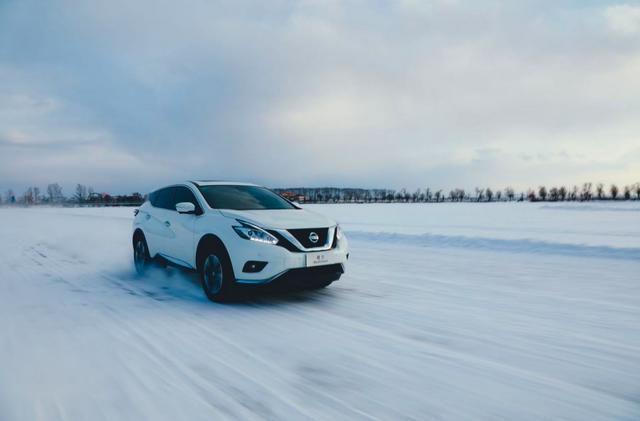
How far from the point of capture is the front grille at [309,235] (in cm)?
505

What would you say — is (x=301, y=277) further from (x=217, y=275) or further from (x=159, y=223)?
(x=159, y=223)

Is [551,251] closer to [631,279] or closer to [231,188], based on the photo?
[631,279]

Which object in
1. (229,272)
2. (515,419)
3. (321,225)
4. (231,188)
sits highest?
(231,188)

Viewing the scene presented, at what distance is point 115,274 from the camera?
24.6 feet

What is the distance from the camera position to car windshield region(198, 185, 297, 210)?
5.91 metres

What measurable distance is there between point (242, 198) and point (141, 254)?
283 cm

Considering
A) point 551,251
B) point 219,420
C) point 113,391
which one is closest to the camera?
point 219,420

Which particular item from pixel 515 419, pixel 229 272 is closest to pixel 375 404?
pixel 515 419

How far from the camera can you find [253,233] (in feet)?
16.5

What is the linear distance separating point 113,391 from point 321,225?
9.99 feet

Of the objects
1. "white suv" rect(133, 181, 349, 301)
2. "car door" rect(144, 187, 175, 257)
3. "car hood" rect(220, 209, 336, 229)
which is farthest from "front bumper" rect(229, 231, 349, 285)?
"car door" rect(144, 187, 175, 257)

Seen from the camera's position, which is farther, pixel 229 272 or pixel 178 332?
pixel 229 272

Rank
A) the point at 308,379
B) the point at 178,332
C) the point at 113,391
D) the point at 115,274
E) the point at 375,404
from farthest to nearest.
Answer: the point at 115,274, the point at 178,332, the point at 308,379, the point at 113,391, the point at 375,404

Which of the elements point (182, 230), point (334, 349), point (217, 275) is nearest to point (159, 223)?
point (182, 230)
